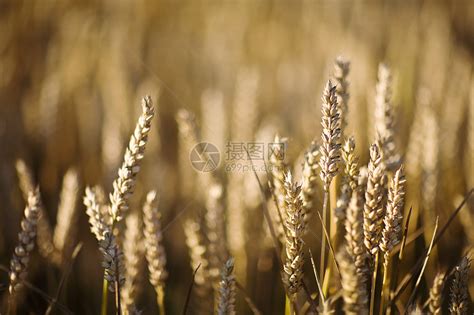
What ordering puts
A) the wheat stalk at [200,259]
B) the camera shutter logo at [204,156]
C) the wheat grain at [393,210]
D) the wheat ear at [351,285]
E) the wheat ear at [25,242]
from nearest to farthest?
the wheat ear at [351,285], the wheat grain at [393,210], the wheat ear at [25,242], the wheat stalk at [200,259], the camera shutter logo at [204,156]

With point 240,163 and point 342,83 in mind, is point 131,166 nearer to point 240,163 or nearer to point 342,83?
point 342,83

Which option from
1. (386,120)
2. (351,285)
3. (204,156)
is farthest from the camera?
(204,156)

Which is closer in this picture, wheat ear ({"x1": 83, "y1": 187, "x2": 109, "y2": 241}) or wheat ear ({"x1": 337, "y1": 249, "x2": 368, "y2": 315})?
wheat ear ({"x1": 337, "y1": 249, "x2": 368, "y2": 315})

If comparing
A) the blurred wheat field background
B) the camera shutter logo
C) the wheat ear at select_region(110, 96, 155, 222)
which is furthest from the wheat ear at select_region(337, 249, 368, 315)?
the camera shutter logo

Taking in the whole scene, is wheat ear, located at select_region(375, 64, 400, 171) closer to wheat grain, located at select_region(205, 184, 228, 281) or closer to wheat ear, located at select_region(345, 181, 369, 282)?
wheat ear, located at select_region(345, 181, 369, 282)

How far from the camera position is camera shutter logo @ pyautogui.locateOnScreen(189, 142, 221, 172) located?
3.86 feet

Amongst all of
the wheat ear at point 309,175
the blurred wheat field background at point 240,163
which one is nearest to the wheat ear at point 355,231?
the blurred wheat field background at point 240,163

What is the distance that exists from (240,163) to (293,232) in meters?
0.60

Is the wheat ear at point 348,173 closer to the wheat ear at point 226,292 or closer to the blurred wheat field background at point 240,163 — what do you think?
the blurred wheat field background at point 240,163

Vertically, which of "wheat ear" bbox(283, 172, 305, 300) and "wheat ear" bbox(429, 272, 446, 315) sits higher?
"wheat ear" bbox(283, 172, 305, 300)

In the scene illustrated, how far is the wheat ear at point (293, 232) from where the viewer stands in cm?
69

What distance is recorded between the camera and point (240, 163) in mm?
1287

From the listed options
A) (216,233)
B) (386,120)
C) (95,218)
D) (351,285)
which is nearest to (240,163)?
(216,233)

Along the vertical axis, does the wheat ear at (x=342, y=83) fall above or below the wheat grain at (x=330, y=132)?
above
